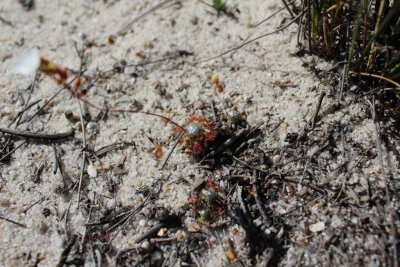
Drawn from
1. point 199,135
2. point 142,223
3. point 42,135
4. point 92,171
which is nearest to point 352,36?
point 199,135

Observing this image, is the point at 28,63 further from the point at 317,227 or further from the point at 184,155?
the point at 317,227

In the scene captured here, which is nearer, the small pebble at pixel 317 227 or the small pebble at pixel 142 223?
the small pebble at pixel 317 227

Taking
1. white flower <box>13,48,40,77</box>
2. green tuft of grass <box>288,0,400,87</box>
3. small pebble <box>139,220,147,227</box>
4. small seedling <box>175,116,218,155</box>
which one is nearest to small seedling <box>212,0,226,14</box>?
green tuft of grass <box>288,0,400,87</box>

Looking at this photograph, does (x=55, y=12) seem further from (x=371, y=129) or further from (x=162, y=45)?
(x=371, y=129)

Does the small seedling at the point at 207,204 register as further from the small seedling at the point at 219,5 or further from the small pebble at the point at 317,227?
the small seedling at the point at 219,5

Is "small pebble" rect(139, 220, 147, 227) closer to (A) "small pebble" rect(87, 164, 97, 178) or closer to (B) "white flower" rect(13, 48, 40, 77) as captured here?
(A) "small pebble" rect(87, 164, 97, 178)

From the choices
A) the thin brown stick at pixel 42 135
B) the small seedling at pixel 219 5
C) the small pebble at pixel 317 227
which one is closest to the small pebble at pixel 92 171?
the thin brown stick at pixel 42 135
